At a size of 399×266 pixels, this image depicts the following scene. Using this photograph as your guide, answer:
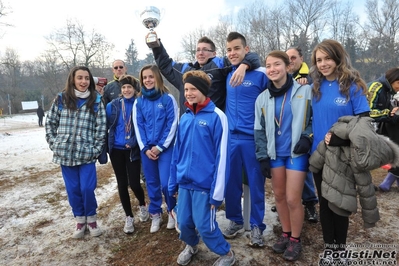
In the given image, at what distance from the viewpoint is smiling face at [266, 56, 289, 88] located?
2.83 metres

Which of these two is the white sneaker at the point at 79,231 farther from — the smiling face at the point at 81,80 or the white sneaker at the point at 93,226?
the smiling face at the point at 81,80

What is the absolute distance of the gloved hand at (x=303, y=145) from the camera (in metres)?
2.70

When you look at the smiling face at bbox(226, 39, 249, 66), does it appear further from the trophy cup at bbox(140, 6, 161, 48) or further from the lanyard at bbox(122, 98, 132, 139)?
the lanyard at bbox(122, 98, 132, 139)

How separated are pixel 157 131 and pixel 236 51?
1.44 metres

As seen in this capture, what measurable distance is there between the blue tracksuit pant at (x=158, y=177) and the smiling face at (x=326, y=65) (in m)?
2.04

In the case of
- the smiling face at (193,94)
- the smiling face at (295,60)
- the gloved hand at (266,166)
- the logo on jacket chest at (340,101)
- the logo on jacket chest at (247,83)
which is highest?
the smiling face at (295,60)

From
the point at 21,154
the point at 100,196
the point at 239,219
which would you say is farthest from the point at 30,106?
the point at 239,219

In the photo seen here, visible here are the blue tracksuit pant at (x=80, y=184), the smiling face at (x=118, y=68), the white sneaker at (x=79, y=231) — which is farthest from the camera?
the smiling face at (x=118, y=68)

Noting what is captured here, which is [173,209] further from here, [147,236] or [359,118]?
[359,118]

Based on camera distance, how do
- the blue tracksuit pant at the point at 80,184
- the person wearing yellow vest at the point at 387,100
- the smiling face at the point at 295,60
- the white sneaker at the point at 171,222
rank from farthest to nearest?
the person wearing yellow vest at the point at 387,100
the smiling face at the point at 295,60
the white sneaker at the point at 171,222
the blue tracksuit pant at the point at 80,184

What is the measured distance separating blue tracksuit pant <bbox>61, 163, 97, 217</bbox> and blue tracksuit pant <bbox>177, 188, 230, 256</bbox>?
1.45 meters

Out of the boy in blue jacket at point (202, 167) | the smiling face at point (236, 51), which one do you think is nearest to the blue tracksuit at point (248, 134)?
the smiling face at point (236, 51)

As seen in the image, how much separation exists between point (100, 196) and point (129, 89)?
2.55 meters

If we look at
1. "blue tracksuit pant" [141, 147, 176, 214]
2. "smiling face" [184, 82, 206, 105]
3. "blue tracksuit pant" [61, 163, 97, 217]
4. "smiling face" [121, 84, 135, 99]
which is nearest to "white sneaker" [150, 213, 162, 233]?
"blue tracksuit pant" [141, 147, 176, 214]
